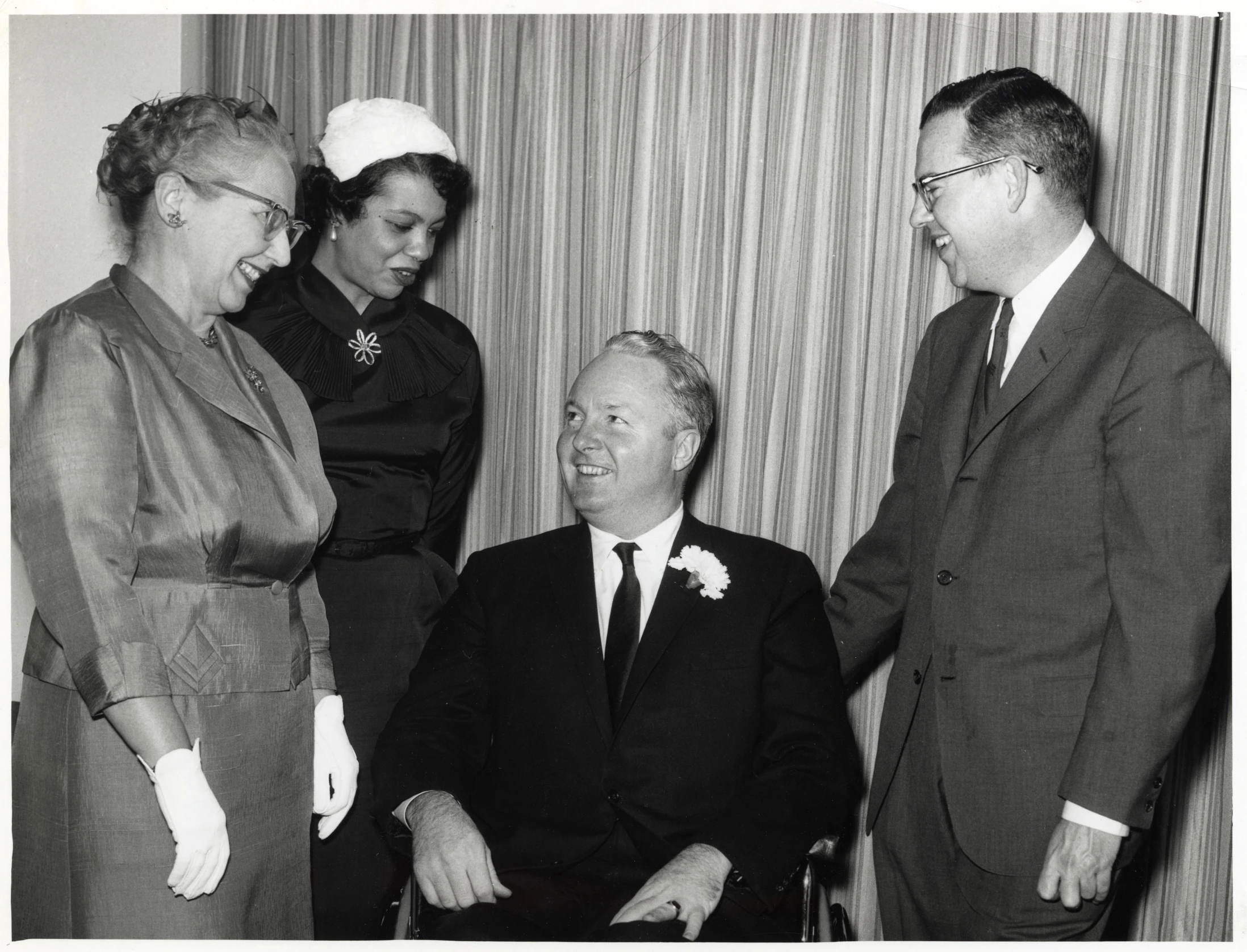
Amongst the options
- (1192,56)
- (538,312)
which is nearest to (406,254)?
(538,312)

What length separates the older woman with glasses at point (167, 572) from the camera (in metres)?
1.97

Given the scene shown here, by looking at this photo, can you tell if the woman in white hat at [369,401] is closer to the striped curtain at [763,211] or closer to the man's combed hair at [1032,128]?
the striped curtain at [763,211]

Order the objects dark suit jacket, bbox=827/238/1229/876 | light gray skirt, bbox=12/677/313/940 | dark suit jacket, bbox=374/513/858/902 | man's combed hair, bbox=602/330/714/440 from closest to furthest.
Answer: dark suit jacket, bbox=827/238/1229/876
light gray skirt, bbox=12/677/313/940
dark suit jacket, bbox=374/513/858/902
man's combed hair, bbox=602/330/714/440

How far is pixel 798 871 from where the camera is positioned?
2.36 m

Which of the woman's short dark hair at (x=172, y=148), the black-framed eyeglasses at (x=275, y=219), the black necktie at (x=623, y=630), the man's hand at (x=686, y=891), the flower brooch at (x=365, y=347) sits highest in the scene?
the woman's short dark hair at (x=172, y=148)

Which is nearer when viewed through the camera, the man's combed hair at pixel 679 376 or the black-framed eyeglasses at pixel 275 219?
the black-framed eyeglasses at pixel 275 219

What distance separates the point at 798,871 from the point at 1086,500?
95cm

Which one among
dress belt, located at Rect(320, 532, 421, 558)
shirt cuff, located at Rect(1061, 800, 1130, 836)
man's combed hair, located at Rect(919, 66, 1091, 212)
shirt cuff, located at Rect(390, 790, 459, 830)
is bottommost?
shirt cuff, located at Rect(390, 790, 459, 830)

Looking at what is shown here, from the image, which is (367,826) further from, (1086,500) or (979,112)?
(979,112)

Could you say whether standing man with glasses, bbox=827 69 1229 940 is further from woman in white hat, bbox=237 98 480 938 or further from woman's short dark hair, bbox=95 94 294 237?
woman's short dark hair, bbox=95 94 294 237

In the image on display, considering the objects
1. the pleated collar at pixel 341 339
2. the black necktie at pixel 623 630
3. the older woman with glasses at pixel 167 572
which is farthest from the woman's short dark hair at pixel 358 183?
the black necktie at pixel 623 630

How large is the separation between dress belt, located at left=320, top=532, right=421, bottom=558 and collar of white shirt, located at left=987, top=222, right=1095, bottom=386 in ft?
4.90

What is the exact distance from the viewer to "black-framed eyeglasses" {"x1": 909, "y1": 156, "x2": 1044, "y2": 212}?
2.19 meters

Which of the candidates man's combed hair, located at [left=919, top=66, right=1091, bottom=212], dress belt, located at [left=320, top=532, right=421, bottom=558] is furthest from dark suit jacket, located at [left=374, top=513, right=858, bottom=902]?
man's combed hair, located at [left=919, top=66, right=1091, bottom=212]
